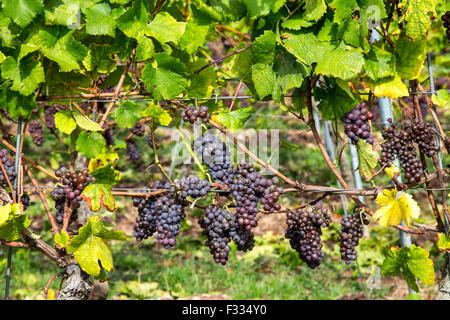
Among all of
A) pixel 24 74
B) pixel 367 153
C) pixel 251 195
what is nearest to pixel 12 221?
pixel 24 74

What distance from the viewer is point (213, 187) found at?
180cm

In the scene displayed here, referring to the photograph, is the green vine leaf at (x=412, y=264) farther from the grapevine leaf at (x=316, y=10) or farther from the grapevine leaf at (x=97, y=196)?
the grapevine leaf at (x=97, y=196)

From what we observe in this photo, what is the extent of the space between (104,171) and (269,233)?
9.24ft

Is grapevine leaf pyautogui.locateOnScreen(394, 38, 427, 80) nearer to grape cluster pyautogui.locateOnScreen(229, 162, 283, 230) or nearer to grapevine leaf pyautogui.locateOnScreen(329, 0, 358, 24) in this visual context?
grapevine leaf pyautogui.locateOnScreen(329, 0, 358, 24)

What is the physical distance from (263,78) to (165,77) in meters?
0.36

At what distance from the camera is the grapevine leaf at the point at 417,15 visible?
5.27ft

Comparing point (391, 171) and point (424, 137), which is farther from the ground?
point (424, 137)

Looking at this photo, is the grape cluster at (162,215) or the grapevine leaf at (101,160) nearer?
the grape cluster at (162,215)

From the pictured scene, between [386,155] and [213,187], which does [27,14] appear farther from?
[386,155]

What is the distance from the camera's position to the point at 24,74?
1.72 m

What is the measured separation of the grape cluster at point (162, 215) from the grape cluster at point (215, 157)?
0.55 ft

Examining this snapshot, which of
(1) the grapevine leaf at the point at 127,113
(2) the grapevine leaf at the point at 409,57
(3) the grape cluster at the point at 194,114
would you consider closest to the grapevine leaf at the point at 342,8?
(2) the grapevine leaf at the point at 409,57

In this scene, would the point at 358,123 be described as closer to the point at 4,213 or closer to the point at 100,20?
the point at 100,20

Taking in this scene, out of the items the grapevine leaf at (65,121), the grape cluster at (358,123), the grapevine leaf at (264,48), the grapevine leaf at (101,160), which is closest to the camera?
the grapevine leaf at (264,48)
